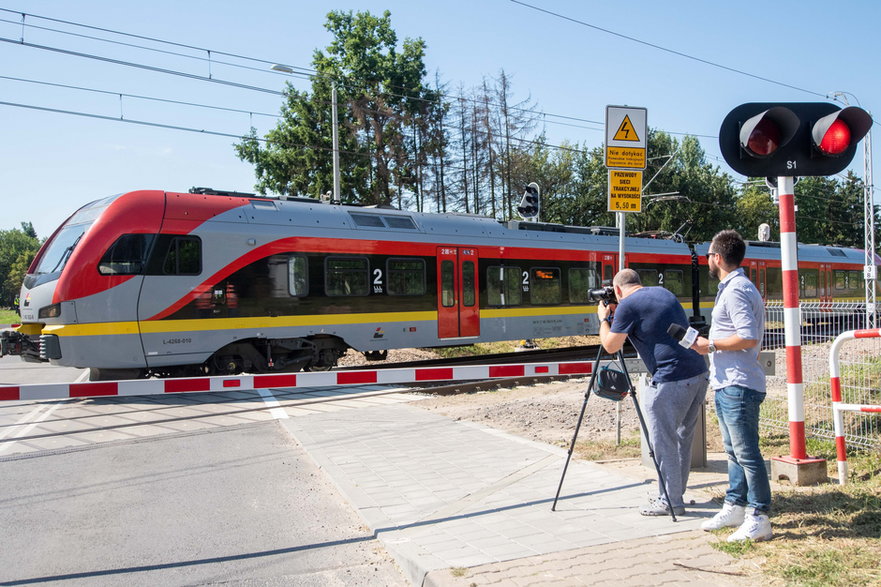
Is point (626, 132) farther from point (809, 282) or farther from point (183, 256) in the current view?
point (809, 282)

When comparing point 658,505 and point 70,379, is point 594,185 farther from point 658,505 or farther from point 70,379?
point 658,505

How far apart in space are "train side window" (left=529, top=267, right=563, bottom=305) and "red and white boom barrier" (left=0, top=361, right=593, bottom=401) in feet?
28.8

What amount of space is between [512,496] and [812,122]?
369 cm

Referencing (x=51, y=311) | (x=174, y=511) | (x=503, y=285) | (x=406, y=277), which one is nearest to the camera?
(x=174, y=511)

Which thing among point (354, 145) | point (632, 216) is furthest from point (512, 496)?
point (632, 216)

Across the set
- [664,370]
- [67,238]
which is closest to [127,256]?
[67,238]

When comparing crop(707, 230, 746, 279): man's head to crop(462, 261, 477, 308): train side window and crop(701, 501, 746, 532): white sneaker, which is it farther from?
crop(462, 261, 477, 308): train side window

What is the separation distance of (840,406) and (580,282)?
12.3m

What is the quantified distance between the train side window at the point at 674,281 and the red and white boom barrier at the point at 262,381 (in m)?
13.2

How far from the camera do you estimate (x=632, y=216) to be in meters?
36.8

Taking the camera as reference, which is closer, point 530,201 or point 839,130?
point 839,130

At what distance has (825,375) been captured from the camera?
23.4 feet

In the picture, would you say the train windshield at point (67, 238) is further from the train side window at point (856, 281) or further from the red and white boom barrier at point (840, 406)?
the train side window at point (856, 281)

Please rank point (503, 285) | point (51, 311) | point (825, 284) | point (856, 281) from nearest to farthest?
point (51, 311) < point (503, 285) < point (825, 284) < point (856, 281)
